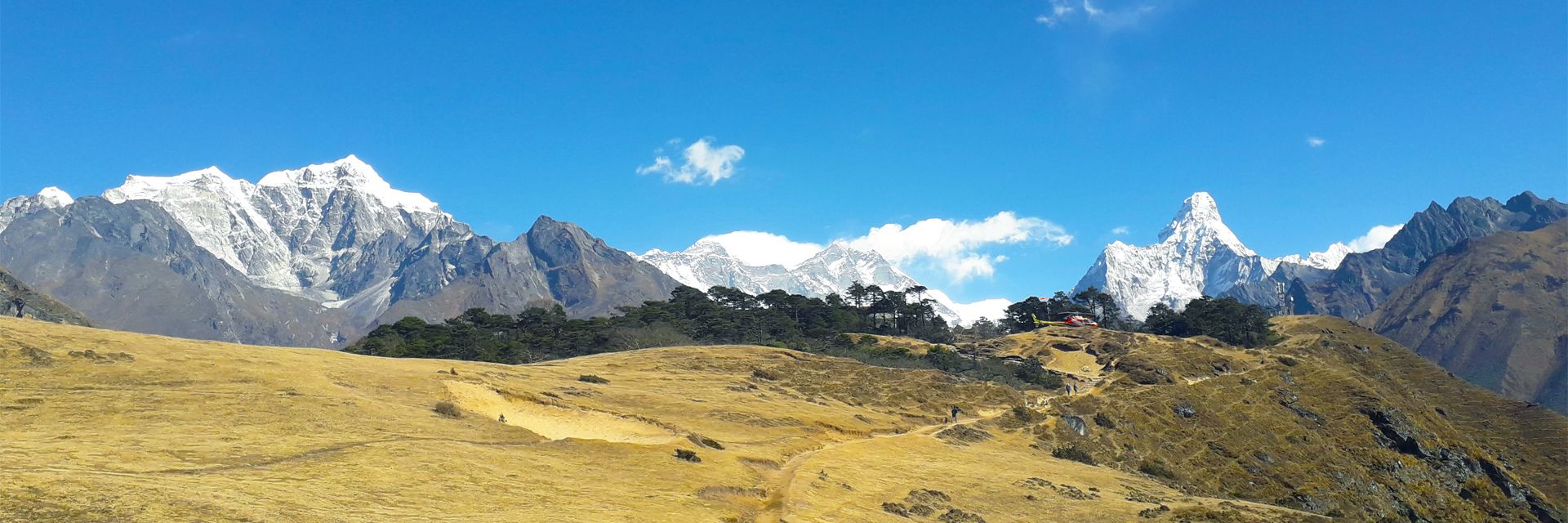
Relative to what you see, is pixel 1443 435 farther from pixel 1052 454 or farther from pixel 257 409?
pixel 257 409

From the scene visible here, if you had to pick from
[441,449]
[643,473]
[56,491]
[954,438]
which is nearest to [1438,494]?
[954,438]

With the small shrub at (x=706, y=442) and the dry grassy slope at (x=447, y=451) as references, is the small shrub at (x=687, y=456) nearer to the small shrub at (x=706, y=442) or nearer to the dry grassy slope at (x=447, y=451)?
the dry grassy slope at (x=447, y=451)

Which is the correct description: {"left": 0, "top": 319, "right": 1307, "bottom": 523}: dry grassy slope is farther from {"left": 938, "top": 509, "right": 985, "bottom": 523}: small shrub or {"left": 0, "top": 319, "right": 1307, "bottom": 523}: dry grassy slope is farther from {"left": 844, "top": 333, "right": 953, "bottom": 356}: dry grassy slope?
{"left": 844, "top": 333, "right": 953, "bottom": 356}: dry grassy slope

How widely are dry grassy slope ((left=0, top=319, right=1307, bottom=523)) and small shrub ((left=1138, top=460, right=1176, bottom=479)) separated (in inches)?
413

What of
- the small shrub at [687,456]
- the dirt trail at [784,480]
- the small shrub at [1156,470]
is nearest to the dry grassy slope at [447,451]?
the dirt trail at [784,480]

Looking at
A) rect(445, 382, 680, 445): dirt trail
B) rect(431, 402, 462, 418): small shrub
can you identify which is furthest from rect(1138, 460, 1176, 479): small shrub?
rect(431, 402, 462, 418): small shrub

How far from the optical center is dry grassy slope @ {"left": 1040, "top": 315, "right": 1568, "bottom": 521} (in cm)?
8112

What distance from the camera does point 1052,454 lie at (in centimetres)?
6525

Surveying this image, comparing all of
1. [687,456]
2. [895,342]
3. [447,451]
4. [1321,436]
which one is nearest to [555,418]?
[687,456]

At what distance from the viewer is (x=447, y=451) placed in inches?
1373

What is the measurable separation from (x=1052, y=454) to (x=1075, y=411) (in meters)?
21.7

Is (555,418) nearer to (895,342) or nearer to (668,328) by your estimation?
(668,328)

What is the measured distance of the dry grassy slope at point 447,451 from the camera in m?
26.1

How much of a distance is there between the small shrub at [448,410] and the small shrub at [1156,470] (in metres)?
50.5
